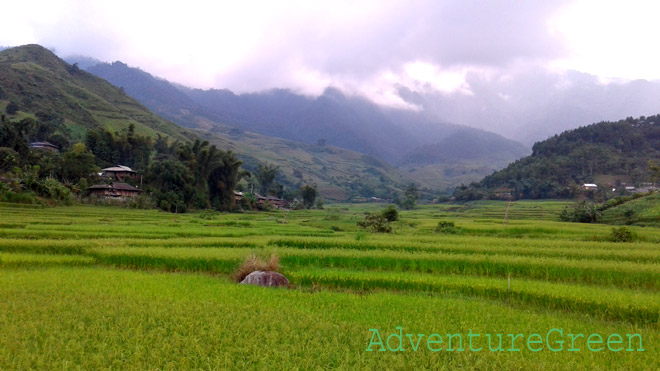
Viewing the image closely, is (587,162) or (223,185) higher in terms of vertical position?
(587,162)

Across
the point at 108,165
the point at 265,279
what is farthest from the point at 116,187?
the point at 265,279

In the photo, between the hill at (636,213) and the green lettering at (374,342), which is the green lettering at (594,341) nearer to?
the green lettering at (374,342)

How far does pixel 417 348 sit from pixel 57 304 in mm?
6855

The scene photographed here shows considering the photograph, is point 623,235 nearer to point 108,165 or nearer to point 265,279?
point 265,279

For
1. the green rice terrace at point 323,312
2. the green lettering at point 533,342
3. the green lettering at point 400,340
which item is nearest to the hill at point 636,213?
the green rice terrace at point 323,312

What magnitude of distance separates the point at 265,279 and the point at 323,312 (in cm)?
330

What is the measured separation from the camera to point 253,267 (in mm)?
11055

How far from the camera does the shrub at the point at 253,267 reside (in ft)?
36.3

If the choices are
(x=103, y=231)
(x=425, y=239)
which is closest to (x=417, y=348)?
(x=425, y=239)

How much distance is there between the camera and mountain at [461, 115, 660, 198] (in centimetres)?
6536

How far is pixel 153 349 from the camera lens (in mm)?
5539

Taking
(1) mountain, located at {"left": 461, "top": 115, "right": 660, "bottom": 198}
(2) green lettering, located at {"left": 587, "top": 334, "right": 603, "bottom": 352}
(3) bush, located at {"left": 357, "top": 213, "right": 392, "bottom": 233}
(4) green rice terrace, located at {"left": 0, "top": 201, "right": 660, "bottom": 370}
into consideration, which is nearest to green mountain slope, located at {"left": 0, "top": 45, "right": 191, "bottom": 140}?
(3) bush, located at {"left": 357, "top": 213, "right": 392, "bottom": 233}

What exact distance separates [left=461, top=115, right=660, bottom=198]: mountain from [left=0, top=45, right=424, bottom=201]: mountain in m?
49.5

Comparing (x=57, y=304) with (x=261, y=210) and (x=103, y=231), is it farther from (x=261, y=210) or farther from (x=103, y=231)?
(x=261, y=210)
